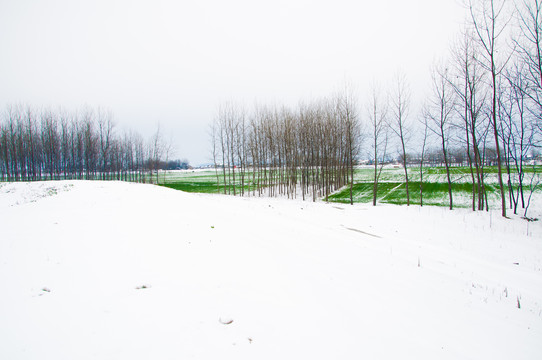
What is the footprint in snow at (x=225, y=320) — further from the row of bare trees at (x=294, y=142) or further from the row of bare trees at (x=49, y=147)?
the row of bare trees at (x=49, y=147)

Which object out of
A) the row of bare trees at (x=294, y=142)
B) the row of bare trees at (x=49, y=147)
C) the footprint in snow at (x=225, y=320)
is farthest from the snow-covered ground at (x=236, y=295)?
the row of bare trees at (x=49, y=147)

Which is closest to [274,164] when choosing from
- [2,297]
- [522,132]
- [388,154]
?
[388,154]

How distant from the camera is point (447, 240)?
480 inches

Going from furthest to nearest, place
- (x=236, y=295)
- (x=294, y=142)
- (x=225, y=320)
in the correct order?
(x=294, y=142) < (x=236, y=295) < (x=225, y=320)

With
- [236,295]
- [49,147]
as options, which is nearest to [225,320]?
[236,295]

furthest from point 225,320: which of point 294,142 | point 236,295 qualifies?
point 294,142

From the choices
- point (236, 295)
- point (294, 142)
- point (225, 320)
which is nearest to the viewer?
point (225, 320)

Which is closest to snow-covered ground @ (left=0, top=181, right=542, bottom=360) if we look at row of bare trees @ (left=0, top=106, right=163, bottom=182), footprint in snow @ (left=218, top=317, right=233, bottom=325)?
footprint in snow @ (left=218, top=317, right=233, bottom=325)

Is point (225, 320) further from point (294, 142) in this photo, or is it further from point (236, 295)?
point (294, 142)

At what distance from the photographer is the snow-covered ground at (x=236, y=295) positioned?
314cm

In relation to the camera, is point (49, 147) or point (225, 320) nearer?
point (225, 320)

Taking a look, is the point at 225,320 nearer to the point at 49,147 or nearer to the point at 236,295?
the point at 236,295

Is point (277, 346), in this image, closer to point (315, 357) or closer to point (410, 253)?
point (315, 357)

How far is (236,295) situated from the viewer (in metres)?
4.23
